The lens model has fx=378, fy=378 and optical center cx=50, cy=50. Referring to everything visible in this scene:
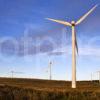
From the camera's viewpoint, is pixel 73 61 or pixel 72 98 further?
pixel 73 61

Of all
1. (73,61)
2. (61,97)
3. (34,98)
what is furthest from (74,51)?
(34,98)

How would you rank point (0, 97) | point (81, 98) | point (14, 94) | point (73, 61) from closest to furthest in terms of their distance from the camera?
point (0, 97) < point (14, 94) < point (81, 98) < point (73, 61)

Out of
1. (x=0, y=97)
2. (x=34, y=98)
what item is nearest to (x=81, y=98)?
(x=34, y=98)

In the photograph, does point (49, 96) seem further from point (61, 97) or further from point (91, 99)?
point (91, 99)

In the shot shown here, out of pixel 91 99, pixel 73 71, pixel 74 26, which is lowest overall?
pixel 91 99

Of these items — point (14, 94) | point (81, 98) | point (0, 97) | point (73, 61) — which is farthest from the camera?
point (73, 61)

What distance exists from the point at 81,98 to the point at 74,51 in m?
32.6

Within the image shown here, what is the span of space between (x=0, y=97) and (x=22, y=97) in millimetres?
2423

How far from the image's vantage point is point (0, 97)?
3816 cm

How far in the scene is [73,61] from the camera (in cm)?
7525

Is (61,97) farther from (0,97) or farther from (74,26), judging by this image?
(74,26)

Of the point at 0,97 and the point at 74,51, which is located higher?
the point at 74,51

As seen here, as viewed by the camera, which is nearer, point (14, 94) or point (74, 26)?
point (14, 94)

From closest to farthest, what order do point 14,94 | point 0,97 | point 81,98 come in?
point 0,97, point 14,94, point 81,98
